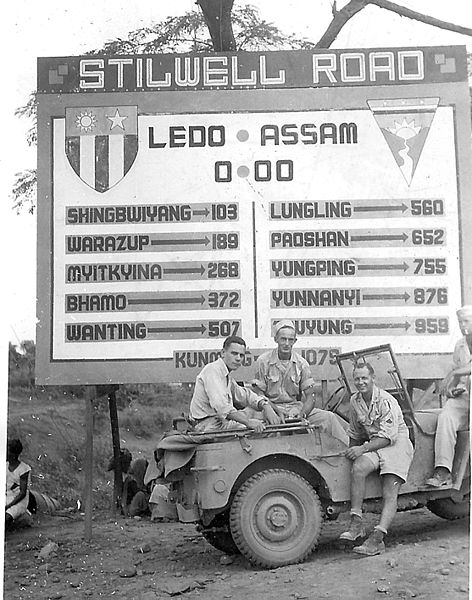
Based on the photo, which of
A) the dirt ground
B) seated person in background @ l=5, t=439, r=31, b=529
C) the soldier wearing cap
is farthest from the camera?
seated person in background @ l=5, t=439, r=31, b=529

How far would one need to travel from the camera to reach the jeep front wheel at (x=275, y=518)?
2.66 metres

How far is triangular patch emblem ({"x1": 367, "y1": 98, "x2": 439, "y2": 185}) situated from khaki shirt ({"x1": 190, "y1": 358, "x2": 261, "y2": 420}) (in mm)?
949

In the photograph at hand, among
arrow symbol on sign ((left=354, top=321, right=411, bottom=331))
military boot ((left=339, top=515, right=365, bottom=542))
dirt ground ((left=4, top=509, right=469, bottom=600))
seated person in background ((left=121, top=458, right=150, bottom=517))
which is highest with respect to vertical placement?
arrow symbol on sign ((left=354, top=321, right=411, bottom=331))

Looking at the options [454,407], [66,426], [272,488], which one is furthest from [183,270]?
[454,407]

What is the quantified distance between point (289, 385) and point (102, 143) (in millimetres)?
1109

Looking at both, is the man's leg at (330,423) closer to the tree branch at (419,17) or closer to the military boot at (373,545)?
the military boot at (373,545)

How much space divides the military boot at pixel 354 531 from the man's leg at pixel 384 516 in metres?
0.03

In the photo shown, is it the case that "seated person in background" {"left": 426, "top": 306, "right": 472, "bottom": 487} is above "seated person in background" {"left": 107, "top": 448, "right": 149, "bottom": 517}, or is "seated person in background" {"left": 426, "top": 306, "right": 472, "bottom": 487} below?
above

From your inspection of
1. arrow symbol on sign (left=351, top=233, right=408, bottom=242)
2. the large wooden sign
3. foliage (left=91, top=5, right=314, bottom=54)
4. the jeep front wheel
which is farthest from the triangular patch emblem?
the jeep front wheel

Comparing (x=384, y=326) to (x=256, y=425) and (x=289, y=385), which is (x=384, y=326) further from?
(x=256, y=425)

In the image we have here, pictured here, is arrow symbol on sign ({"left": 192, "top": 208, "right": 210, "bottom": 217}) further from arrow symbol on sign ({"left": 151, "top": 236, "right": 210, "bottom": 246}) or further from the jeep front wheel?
the jeep front wheel

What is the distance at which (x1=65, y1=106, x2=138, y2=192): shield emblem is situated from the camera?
291cm

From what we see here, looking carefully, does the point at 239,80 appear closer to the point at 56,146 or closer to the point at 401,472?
the point at 56,146

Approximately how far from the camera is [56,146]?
115 inches
